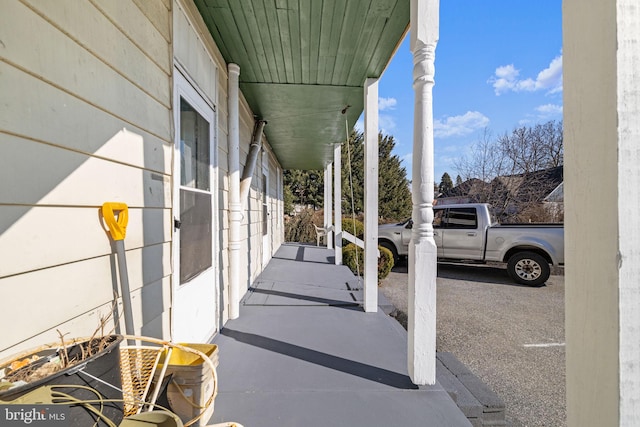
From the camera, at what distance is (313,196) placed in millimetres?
22719

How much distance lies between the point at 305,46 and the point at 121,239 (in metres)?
2.31

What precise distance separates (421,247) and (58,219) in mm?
1779

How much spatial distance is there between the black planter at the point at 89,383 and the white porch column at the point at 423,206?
1.61 m

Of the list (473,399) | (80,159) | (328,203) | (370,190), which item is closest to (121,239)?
(80,159)

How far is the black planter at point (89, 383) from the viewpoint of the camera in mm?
681

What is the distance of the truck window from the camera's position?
7.09 m

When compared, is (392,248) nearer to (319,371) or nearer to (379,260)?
(379,260)

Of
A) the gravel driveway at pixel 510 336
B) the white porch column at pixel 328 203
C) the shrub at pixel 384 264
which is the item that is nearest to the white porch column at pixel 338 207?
the shrub at pixel 384 264

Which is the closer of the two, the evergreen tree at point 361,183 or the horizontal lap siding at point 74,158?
the horizontal lap siding at point 74,158

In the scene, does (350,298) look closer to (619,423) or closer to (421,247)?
(421,247)

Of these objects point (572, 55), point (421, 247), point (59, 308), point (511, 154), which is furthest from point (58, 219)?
point (511, 154)

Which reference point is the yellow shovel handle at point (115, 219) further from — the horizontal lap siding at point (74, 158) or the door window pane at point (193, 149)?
the door window pane at point (193, 149)

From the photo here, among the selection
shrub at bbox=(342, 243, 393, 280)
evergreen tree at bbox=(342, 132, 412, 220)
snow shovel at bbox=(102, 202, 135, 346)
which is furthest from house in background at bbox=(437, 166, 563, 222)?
snow shovel at bbox=(102, 202, 135, 346)

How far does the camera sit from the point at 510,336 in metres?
4.04
